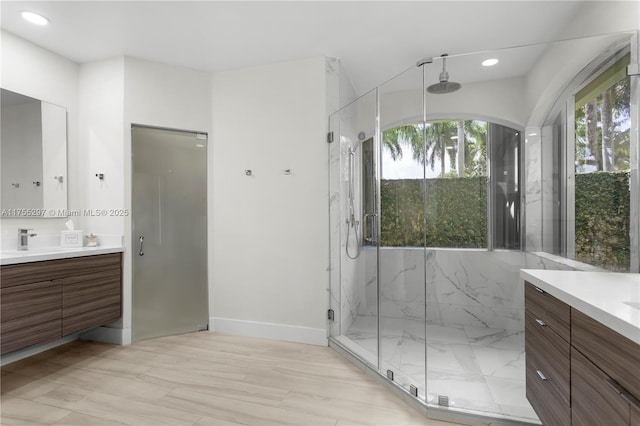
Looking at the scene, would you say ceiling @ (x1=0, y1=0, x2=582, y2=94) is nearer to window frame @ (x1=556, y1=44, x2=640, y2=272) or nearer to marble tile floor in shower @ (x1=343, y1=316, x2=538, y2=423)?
window frame @ (x1=556, y1=44, x2=640, y2=272)

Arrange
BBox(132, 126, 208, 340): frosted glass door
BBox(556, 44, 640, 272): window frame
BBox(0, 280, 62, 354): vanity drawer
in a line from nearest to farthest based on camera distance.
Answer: BBox(556, 44, 640, 272): window frame, BBox(0, 280, 62, 354): vanity drawer, BBox(132, 126, 208, 340): frosted glass door

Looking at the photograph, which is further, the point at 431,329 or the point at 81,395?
the point at 431,329

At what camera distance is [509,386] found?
2.05 metres

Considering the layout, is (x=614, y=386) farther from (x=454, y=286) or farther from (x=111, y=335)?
(x=111, y=335)

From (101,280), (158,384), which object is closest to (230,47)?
(101,280)

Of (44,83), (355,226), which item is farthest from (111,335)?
(355,226)

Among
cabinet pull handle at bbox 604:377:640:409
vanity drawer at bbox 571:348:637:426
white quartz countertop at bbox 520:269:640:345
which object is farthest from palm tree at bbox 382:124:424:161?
cabinet pull handle at bbox 604:377:640:409

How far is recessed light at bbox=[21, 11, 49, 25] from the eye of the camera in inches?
89.9

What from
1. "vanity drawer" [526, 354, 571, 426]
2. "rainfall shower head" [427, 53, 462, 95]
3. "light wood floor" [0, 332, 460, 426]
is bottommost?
"light wood floor" [0, 332, 460, 426]

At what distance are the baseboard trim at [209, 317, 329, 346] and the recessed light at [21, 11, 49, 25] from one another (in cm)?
290

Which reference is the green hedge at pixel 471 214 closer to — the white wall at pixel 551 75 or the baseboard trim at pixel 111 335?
the white wall at pixel 551 75

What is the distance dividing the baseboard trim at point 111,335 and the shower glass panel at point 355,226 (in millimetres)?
1943

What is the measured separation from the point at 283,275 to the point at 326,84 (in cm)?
189

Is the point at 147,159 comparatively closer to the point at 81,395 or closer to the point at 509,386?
the point at 81,395
